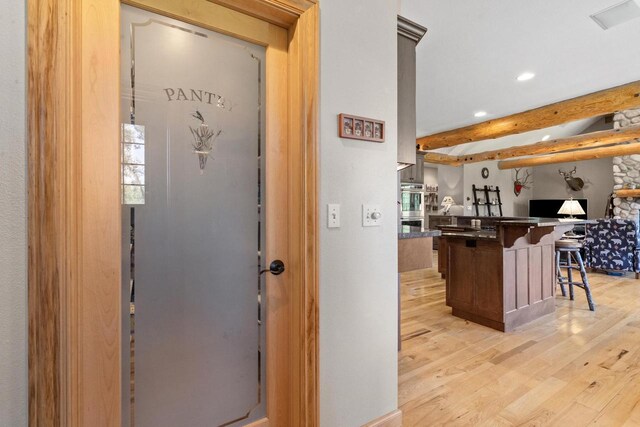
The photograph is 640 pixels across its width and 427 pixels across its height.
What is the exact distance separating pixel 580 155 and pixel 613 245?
2.69 meters

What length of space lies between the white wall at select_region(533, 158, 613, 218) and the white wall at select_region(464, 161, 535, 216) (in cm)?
52

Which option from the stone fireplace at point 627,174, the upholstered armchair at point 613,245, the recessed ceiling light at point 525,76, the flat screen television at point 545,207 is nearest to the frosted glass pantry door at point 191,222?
the recessed ceiling light at point 525,76

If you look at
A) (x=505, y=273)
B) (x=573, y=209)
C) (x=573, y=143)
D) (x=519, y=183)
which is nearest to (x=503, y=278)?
(x=505, y=273)

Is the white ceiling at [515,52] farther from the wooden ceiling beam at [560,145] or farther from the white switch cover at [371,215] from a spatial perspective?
the wooden ceiling beam at [560,145]

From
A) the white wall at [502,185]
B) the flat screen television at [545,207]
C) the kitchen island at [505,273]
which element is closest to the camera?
the kitchen island at [505,273]

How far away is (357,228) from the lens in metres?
1.55

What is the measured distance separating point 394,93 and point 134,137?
1243mm

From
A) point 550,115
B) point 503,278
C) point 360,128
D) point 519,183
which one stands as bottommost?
point 503,278

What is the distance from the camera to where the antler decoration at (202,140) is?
4.24ft

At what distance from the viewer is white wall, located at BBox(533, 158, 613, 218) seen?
9.00 metres

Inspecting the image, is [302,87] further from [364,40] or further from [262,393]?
[262,393]

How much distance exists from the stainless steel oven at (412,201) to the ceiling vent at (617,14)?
193 inches

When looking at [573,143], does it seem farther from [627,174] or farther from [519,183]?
[519,183]

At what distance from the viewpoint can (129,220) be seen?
3.82ft
